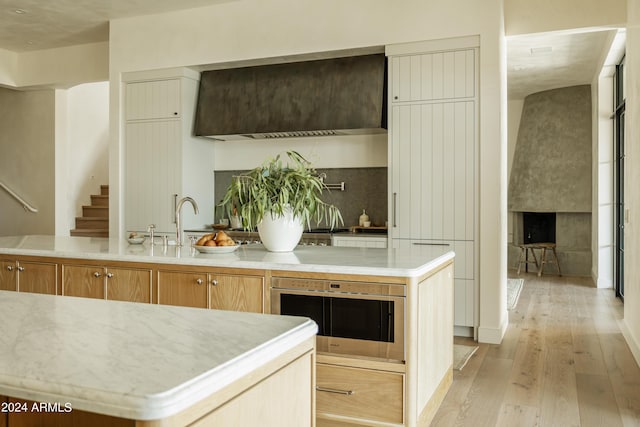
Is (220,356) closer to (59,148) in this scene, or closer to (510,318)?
(510,318)

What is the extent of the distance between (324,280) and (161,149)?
3878 mm

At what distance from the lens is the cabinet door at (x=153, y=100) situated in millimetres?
5891

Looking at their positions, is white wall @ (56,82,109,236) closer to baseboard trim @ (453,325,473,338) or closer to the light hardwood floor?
baseboard trim @ (453,325,473,338)

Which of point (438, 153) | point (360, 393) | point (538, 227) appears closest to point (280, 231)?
point (360, 393)

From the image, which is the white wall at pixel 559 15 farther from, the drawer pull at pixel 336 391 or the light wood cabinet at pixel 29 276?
the light wood cabinet at pixel 29 276

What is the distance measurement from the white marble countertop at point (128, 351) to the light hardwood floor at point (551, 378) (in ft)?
6.59

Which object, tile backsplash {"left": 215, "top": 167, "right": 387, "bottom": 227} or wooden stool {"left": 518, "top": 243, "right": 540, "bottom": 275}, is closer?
tile backsplash {"left": 215, "top": 167, "right": 387, "bottom": 227}

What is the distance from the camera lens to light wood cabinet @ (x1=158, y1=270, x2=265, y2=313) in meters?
2.79

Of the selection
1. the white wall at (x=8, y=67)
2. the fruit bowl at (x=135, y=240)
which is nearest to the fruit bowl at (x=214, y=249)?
the fruit bowl at (x=135, y=240)

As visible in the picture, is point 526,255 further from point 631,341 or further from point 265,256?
point 265,256

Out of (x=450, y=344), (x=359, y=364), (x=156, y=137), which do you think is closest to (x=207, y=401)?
(x=359, y=364)

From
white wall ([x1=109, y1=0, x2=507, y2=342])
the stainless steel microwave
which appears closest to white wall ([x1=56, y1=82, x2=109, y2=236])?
white wall ([x1=109, y1=0, x2=507, y2=342])

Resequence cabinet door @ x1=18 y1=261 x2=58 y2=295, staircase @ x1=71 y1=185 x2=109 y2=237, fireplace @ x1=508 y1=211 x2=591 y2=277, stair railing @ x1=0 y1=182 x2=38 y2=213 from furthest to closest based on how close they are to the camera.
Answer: fireplace @ x1=508 y1=211 x2=591 y2=277 → stair railing @ x1=0 y1=182 x2=38 y2=213 → staircase @ x1=71 y1=185 x2=109 y2=237 → cabinet door @ x1=18 y1=261 x2=58 y2=295

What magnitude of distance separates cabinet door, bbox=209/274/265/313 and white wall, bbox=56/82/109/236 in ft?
19.9
